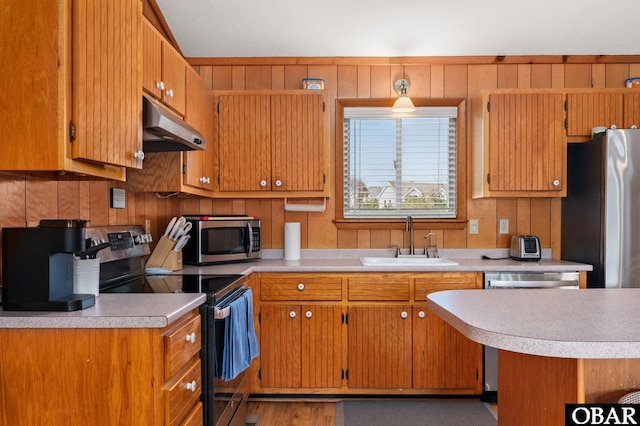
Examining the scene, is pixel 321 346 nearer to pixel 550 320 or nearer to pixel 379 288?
pixel 379 288

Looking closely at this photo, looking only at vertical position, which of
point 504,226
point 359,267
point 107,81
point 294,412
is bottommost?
point 294,412

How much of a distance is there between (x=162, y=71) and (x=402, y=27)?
1646 millimetres

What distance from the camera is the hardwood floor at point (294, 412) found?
2.42 m

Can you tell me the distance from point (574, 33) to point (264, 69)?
2.24 meters

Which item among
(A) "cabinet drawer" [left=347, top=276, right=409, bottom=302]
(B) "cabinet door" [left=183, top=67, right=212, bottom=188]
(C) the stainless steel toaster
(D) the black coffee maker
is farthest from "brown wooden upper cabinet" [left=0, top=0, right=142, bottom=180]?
(C) the stainless steel toaster

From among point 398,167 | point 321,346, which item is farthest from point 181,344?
point 398,167

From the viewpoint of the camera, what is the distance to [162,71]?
2133 mm

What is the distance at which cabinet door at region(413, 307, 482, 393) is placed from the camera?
261 cm

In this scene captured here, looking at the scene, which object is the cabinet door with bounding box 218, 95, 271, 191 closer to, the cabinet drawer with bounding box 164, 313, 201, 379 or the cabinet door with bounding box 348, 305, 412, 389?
the cabinet door with bounding box 348, 305, 412, 389

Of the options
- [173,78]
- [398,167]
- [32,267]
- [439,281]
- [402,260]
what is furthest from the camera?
[398,167]

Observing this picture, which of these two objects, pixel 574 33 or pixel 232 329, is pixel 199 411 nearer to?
pixel 232 329

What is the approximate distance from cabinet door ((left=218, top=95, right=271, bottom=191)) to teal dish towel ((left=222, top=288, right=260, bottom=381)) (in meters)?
1.14

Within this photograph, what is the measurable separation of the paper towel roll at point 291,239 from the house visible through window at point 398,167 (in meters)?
0.45

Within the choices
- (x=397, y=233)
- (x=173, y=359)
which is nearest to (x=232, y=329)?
(x=173, y=359)
